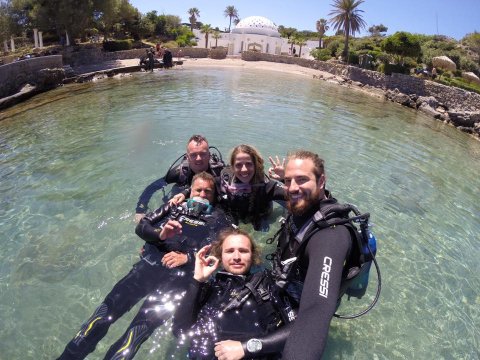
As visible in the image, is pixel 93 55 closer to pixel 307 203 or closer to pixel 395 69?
pixel 395 69

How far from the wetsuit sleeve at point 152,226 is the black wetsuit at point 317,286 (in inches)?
72.8

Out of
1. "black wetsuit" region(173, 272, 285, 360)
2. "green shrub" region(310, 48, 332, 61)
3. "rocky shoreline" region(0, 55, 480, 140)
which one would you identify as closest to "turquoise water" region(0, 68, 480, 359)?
"black wetsuit" region(173, 272, 285, 360)

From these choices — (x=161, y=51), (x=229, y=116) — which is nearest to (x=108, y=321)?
(x=229, y=116)

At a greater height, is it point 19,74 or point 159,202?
point 19,74

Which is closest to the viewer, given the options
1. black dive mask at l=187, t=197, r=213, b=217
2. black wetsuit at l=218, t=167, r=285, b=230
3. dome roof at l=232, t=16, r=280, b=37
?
black dive mask at l=187, t=197, r=213, b=217

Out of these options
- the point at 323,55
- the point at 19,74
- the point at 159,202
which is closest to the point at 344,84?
the point at 323,55

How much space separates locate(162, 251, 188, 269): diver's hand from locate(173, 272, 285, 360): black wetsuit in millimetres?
824

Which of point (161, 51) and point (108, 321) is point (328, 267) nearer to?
point (108, 321)

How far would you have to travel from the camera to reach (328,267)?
240 centimetres

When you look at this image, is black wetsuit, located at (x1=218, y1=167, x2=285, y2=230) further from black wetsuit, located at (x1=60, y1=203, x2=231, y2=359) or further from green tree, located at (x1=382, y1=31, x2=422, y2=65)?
green tree, located at (x1=382, y1=31, x2=422, y2=65)

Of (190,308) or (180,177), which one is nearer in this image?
(190,308)

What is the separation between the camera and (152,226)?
4090mm

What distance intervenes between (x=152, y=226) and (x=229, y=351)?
6.52 ft

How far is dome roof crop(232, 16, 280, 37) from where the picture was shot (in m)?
54.6
